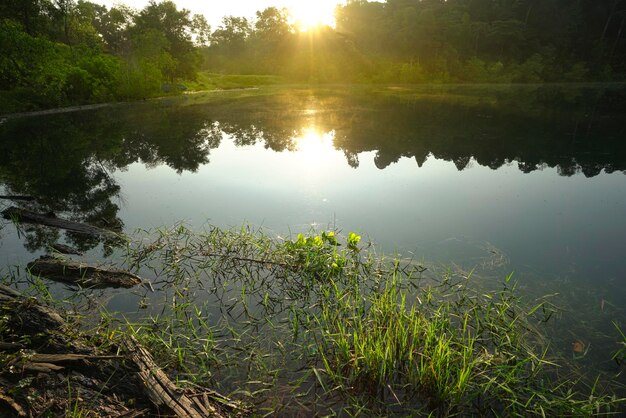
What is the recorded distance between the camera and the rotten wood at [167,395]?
127 inches

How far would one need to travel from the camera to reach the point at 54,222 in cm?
833

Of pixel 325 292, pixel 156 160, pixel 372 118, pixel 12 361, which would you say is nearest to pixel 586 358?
pixel 325 292

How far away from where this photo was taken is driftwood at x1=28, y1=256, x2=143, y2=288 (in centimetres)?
593

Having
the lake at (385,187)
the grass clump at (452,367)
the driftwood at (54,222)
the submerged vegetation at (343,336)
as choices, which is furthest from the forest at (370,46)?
the grass clump at (452,367)

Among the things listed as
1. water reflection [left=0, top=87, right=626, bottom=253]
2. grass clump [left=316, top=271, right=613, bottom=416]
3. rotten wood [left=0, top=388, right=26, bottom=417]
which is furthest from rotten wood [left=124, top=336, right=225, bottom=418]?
water reflection [left=0, top=87, right=626, bottom=253]

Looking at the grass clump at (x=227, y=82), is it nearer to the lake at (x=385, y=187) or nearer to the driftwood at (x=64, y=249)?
the lake at (x=385, y=187)

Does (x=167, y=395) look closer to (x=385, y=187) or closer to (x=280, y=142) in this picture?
(x=385, y=187)

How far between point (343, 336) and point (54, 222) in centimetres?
841

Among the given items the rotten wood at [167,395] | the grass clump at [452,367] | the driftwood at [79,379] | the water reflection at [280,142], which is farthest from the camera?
the water reflection at [280,142]

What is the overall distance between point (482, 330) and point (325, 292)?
2.42m

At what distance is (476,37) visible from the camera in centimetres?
7294

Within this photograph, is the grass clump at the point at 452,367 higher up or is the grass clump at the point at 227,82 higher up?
the grass clump at the point at 227,82

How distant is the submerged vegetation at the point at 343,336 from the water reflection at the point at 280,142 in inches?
156

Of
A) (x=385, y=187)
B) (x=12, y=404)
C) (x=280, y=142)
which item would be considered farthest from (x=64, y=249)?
(x=280, y=142)
